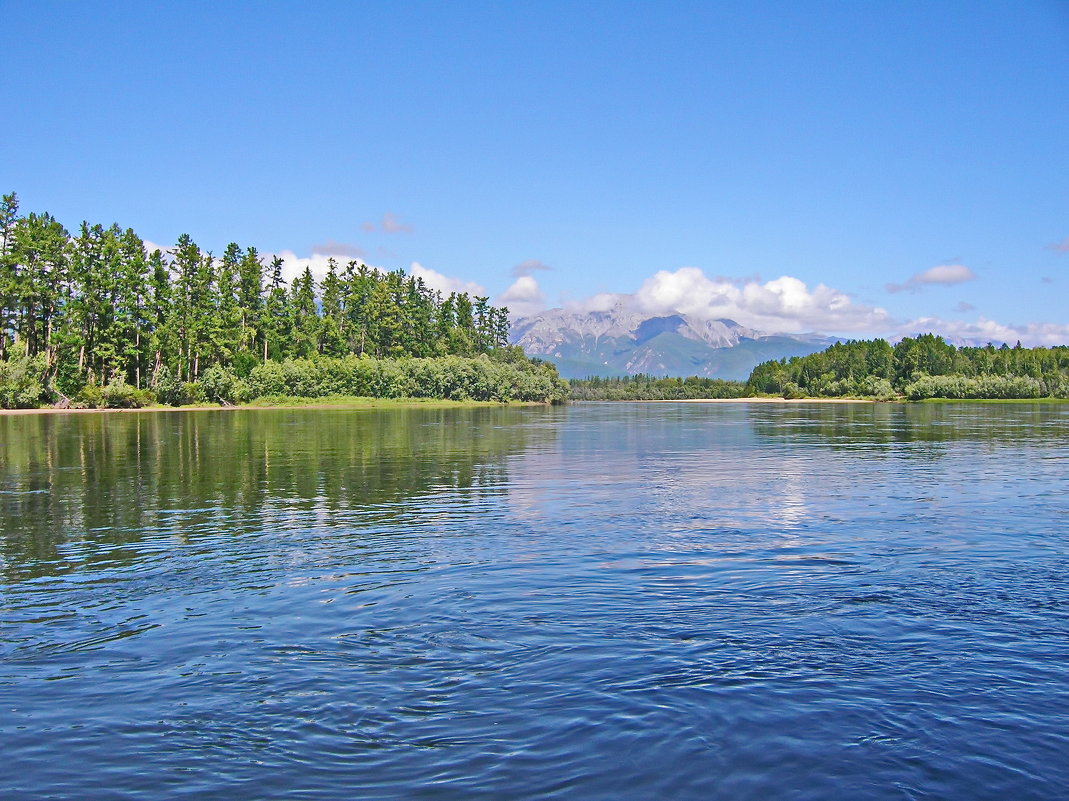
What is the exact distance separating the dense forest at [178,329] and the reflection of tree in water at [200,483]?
59.9 meters

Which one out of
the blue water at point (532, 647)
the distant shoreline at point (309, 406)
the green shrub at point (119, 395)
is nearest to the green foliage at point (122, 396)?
the green shrub at point (119, 395)

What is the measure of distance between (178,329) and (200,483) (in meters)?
104

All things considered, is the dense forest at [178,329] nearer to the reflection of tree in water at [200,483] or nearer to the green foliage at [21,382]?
the green foliage at [21,382]

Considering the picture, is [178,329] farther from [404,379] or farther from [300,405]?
[404,379]

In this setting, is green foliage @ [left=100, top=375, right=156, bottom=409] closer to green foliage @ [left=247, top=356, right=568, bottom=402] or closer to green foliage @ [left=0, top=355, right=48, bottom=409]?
green foliage @ [left=0, top=355, right=48, bottom=409]

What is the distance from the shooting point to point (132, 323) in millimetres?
120062

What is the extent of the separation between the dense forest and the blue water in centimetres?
9818

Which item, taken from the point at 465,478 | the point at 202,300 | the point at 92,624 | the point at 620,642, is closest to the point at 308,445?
the point at 465,478

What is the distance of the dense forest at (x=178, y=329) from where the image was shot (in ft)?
365

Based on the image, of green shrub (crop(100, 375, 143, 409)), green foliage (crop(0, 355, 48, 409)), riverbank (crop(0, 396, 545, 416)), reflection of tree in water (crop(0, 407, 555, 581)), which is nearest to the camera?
reflection of tree in water (crop(0, 407, 555, 581))

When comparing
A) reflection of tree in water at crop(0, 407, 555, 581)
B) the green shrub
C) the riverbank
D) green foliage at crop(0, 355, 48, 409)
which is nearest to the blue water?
reflection of tree in water at crop(0, 407, 555, 581)

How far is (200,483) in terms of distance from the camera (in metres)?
32.6

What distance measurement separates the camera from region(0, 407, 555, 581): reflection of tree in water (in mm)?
22094

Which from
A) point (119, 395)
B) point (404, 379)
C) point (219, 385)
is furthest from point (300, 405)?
point (119, 395)
